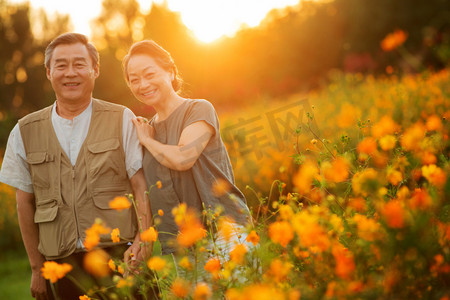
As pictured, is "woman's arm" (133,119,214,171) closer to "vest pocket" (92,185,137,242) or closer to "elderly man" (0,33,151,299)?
"elderly man" (0,33,151,299)

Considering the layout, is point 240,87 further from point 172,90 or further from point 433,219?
point 433,219

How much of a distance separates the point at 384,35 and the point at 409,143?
19.4 meters

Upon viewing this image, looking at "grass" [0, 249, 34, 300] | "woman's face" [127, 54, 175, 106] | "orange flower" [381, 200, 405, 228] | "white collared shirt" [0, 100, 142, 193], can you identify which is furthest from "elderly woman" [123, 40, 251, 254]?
"grass" [0, 249, 34, 300]

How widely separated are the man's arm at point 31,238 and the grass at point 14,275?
9.09 feet

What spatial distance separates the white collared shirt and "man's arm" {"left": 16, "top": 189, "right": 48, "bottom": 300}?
0.06m

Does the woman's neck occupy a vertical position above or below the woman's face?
below

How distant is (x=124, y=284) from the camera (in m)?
1.52

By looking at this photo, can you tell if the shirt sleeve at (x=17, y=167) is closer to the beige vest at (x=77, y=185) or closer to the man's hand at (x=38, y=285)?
the beige vest at (x=77, y=185)

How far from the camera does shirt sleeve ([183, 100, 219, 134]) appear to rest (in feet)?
7.48

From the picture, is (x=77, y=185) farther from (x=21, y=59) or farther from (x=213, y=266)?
(x=21, y=59)

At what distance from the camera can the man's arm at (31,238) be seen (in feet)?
8.30

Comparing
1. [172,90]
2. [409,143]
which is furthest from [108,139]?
[409,143]

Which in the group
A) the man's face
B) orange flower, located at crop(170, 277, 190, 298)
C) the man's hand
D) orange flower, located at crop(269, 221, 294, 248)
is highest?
the man's face

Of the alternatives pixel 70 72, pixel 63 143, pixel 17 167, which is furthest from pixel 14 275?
pixel 70 72
